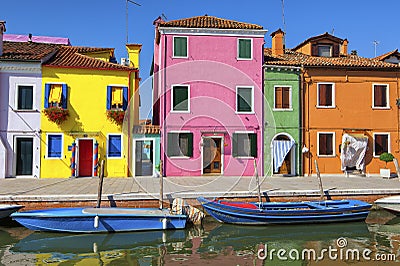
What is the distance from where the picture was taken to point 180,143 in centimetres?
1712

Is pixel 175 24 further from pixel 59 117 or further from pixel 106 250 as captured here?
pixel 106 250

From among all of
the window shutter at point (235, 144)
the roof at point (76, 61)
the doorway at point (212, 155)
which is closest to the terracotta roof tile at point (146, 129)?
the doorway at point (212, 155)

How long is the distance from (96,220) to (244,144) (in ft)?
31.7

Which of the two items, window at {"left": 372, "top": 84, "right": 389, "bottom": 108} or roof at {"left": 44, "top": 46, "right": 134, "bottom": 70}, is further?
window at {"left": 372, "top": 84, "right": 389, "bottom": 108}

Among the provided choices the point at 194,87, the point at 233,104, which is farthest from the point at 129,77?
the point at 233,104

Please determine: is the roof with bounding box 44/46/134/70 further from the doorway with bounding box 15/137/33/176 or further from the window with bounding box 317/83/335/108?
the window with bounding box 317/83/335/108

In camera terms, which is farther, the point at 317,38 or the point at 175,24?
the point at 317,38

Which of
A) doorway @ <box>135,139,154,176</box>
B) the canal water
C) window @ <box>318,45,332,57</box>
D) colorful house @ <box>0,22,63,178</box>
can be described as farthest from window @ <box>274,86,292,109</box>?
colorful house @ <box>0,22,63,178</box>

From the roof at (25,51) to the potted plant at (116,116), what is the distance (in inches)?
150

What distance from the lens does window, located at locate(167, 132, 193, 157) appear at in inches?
673

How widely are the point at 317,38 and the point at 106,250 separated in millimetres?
16351

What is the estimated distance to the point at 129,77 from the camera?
17.0m

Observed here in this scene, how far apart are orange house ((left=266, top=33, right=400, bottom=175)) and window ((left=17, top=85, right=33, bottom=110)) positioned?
11527 mm

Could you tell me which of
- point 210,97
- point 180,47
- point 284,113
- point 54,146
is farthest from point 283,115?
point 54,146
